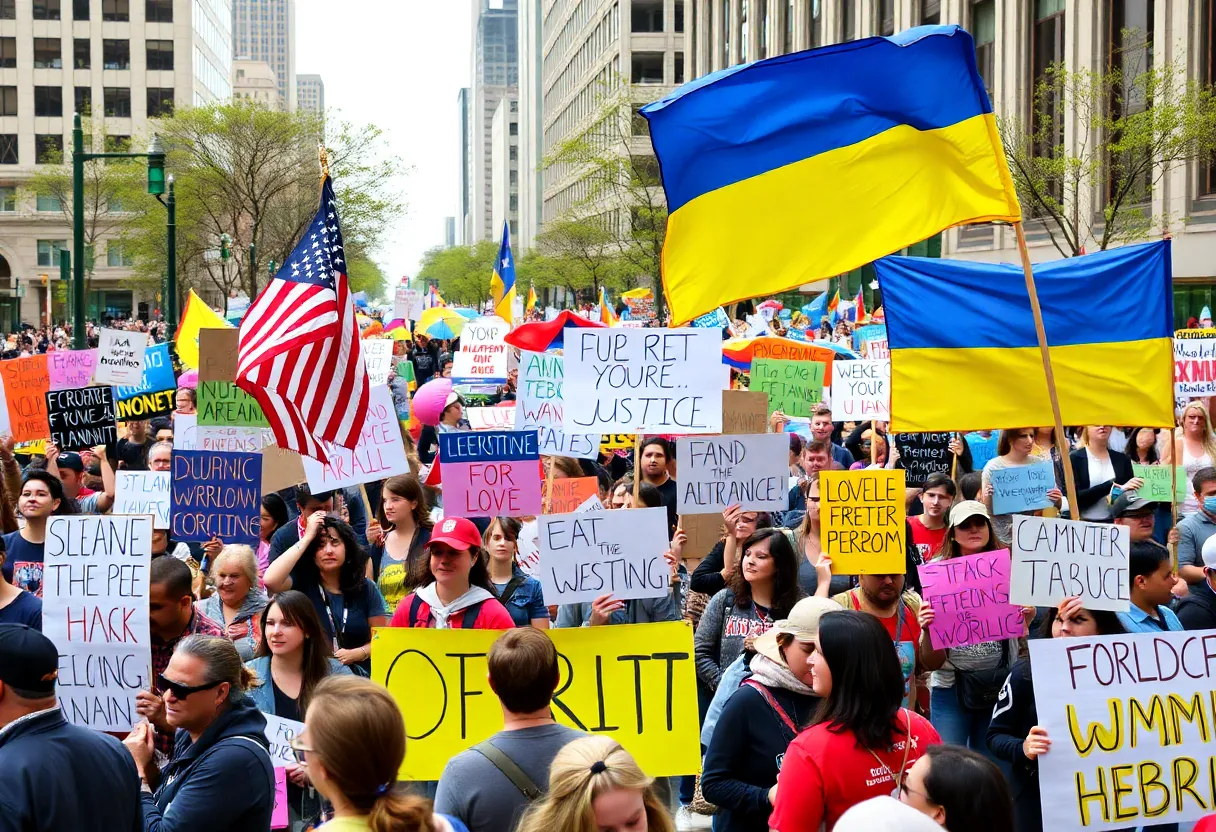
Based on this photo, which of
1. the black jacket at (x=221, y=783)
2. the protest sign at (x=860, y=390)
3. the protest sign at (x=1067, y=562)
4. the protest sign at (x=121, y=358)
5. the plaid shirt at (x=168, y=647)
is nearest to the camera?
the black jacket at (x=221, y=783)

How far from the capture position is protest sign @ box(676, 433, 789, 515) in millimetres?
8734

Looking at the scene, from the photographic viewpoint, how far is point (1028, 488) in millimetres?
9578

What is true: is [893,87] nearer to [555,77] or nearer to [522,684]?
[522,684]

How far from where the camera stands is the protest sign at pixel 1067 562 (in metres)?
6.32

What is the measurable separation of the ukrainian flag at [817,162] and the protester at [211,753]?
333cm

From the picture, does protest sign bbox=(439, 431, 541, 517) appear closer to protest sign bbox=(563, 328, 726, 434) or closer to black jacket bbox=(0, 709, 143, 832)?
protest sign bbox=(563, 328, 726, 434)

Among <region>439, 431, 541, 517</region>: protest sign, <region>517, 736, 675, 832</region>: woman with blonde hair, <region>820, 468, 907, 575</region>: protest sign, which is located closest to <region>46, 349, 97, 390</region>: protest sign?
<region>439, 431, 541, 517</region>: protest sign

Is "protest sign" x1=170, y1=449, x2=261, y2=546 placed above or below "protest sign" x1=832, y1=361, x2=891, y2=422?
below

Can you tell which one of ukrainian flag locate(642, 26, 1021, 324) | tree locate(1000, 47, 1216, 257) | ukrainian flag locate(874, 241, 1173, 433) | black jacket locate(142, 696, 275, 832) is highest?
tree locate(1000, 47, 1216, 257)

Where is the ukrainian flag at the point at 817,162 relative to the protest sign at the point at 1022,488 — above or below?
above

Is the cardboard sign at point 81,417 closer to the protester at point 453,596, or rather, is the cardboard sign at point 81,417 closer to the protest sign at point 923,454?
the protester at point 453,596

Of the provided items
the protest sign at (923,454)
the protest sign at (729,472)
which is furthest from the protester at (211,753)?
the protest sign at (923,454)

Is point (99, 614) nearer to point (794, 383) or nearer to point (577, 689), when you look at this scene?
point (577, 689)

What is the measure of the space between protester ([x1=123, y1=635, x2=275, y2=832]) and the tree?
26.6 meters
